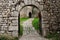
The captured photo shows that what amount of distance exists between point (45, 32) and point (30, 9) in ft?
64.7

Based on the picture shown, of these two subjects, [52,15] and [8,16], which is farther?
[52,15]

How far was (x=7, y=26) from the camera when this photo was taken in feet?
36.2

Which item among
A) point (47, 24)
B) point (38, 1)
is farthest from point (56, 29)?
point (38, 1)

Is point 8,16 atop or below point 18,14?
below

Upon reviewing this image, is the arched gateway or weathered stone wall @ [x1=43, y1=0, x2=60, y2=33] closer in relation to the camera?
the arched gateway

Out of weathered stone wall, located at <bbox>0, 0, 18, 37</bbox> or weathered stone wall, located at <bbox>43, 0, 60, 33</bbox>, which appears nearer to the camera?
weathered stone wall, located at <bbox>0, 0, 18, 37</bbox>

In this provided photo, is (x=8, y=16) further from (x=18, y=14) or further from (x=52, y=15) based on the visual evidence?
(x=52, y=15)

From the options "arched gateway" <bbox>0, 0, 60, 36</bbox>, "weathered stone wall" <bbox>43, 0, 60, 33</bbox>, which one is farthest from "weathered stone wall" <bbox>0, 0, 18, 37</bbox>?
"weathered stone wall" <bbox>43, 0, 60, 33</bbox>

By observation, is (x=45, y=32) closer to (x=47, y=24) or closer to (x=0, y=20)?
(x=47, y=24)

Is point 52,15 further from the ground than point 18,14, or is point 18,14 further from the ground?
point 18,14

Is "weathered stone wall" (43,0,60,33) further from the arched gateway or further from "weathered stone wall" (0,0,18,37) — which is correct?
"weathered stone wall" (0,0,18,37)

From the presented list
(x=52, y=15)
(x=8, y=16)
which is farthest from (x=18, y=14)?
(x=52, y=15)

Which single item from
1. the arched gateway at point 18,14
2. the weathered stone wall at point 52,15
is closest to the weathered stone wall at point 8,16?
the arched gateway at point 18,14

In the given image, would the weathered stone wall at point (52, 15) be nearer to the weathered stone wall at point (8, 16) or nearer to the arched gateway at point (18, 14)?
the arched gateway at point (18, 14)
